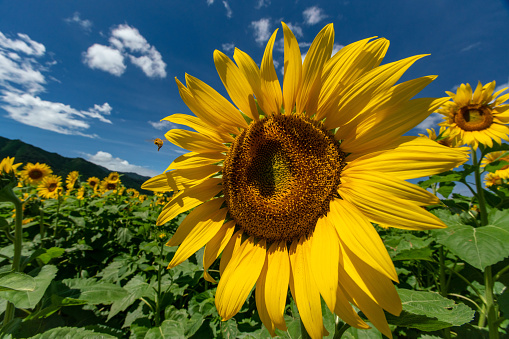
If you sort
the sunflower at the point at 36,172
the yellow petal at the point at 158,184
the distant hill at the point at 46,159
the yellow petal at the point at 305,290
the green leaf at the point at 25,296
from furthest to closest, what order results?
the distant hill at the point at 46,159 < the sunflower at the point at 36,172 < the green leaf at the point at 25,296 < the yellow petal at the point at 158,184 < the yellow petal at the point at 305,290

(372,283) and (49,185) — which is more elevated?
(372,283)

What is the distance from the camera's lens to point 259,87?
115 cm

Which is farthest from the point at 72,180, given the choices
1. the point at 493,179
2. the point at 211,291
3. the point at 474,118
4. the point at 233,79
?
Result: the point at 493,179

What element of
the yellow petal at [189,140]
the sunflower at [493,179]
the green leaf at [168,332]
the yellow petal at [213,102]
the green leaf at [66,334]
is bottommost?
the green leaf at [168,332]

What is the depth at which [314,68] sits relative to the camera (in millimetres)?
1024

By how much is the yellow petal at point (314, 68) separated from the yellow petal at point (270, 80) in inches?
4.3

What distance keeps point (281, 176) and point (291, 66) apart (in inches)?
21.5

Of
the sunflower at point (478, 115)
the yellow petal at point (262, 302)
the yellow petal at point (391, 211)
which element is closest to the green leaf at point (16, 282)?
the yellow petal at point (262, 302)

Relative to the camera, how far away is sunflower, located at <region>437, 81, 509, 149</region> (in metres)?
3.59

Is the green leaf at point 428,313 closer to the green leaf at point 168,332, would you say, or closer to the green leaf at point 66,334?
the green leaf at point 66,334

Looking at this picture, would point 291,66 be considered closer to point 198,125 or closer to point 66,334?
point 198,125

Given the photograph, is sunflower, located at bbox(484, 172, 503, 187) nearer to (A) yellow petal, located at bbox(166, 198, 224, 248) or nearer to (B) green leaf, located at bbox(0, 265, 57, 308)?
(A) yellow petal, located at bbox(166, 198, 224, 248)

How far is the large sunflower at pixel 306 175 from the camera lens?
86 centimetres

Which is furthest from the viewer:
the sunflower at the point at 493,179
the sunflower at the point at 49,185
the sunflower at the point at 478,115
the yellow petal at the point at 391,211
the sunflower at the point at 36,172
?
the sunflower at the point at 49,185
